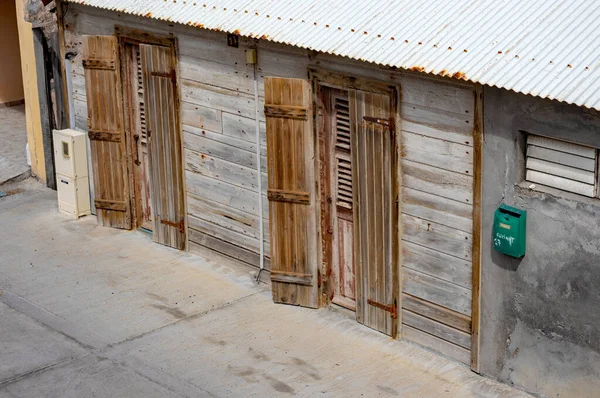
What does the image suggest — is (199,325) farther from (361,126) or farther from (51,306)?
(361,126)

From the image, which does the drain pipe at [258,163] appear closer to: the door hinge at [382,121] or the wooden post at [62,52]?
the door hinge at [382,121]

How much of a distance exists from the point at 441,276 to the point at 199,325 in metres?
2.35

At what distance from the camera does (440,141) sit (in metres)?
8.97

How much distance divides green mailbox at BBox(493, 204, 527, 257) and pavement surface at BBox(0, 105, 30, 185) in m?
7.92

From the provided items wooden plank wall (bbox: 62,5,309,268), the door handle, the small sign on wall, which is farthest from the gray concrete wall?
the door handle

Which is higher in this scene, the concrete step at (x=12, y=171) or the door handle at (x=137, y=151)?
the door handle at (x=137, y=151)

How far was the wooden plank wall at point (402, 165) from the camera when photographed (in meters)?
8.93

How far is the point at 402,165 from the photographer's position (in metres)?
9.34

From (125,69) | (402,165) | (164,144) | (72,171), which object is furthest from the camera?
(72,171)

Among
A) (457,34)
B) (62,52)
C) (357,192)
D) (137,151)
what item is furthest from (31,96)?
(457,34)

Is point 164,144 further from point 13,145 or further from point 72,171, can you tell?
point 13,145

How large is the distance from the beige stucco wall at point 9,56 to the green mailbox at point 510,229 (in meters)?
10.6

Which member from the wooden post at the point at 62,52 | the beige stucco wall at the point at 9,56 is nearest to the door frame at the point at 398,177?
the wooden post at the point at 62,52

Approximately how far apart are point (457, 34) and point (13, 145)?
874 cm
